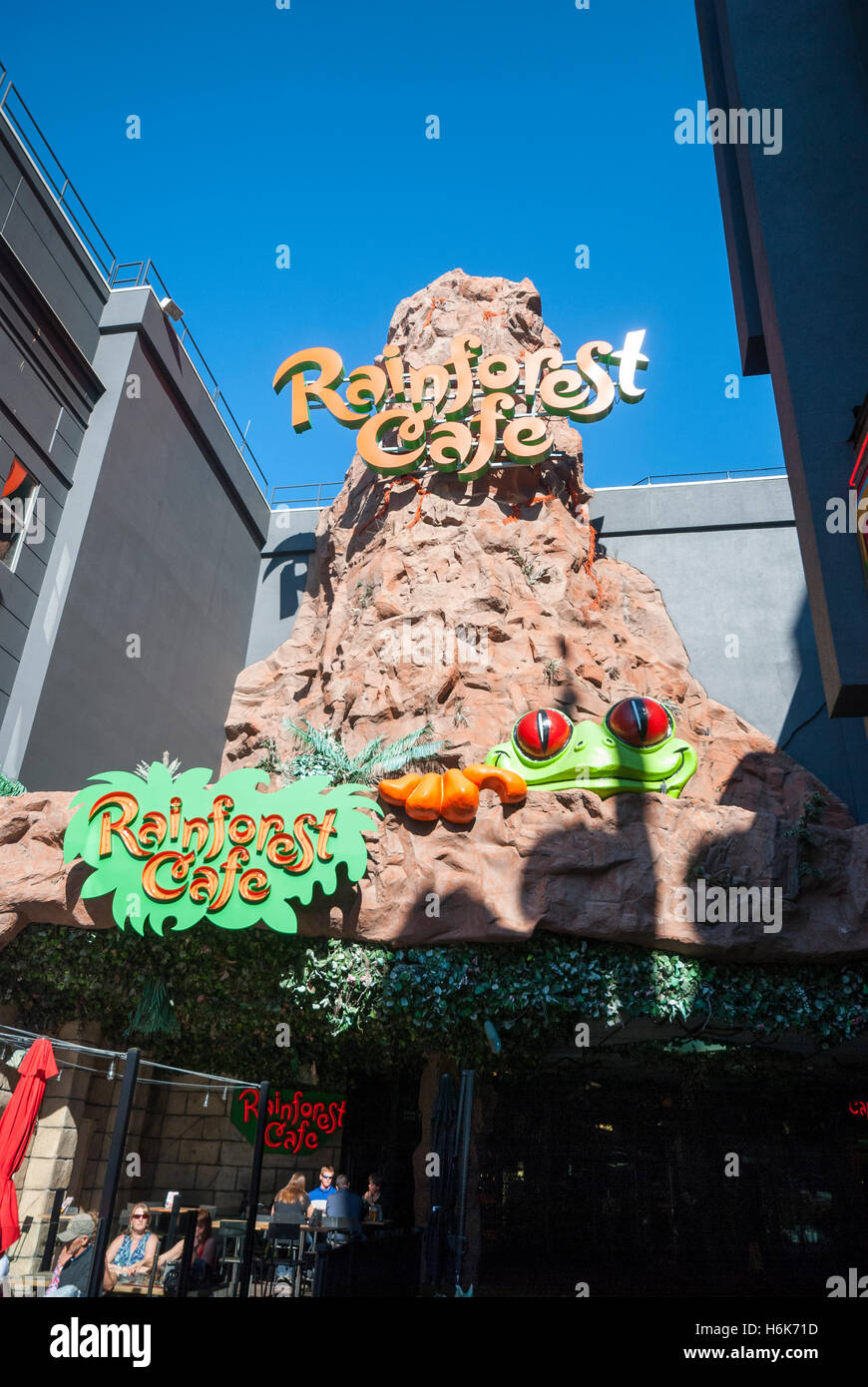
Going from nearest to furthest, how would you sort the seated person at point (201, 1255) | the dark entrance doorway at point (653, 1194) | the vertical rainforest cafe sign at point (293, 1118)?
the seated person at point (201, 1255) → the dark entrance doorway at point (653, 1194) → the vertical rainforest cafe sign at point (293, 1118)

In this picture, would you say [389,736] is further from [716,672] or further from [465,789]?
[716,672]

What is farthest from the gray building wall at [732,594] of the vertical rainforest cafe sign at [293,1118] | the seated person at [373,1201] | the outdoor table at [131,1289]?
the outdoor table at [131,1289]

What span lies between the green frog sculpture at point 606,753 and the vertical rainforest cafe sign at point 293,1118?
6192mm

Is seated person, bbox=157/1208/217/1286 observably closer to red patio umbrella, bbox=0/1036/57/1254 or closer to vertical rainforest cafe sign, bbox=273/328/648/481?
red patio umbrella, bbox=0/1036/57/1254

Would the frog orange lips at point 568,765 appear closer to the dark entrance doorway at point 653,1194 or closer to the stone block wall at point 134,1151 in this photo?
the dark entrance doorway at point 653,1194

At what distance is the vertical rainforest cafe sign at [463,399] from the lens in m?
17.0

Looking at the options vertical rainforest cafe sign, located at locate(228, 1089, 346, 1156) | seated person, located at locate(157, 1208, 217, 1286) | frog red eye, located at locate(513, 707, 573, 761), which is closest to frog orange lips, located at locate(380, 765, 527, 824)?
frog red eye, located at locate(513, 707, 573, 761)

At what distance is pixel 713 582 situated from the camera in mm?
19578

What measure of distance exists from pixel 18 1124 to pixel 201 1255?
249 centimetres

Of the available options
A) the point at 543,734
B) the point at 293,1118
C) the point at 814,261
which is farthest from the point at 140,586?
the point at 814,261

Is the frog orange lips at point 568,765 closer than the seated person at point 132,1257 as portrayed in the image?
Answer: No

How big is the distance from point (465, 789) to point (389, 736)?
336 centimetres

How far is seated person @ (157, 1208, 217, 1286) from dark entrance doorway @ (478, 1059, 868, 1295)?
391 centimetres

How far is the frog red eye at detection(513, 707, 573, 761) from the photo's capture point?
1190 cm
